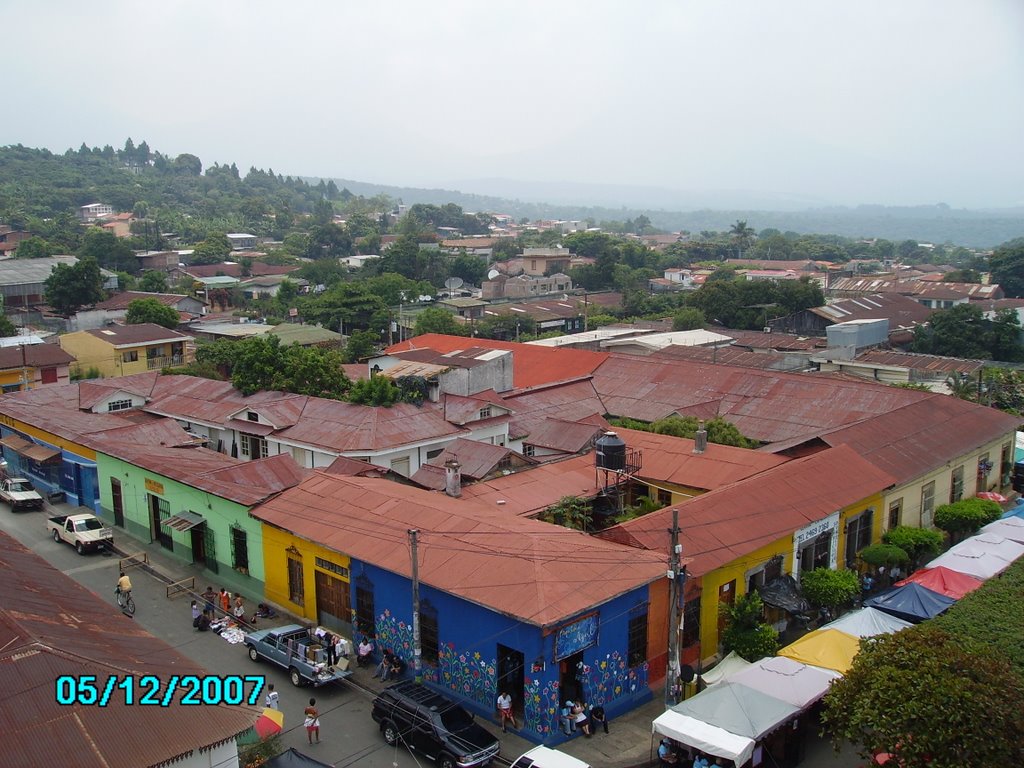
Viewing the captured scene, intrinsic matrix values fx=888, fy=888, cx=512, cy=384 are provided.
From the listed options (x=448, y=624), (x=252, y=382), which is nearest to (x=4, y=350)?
(x=252, y=382)

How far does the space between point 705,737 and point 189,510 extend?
15.1 m

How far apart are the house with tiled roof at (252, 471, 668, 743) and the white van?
1728mm

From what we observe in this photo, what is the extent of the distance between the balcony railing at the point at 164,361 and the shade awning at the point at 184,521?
2769 centimetres

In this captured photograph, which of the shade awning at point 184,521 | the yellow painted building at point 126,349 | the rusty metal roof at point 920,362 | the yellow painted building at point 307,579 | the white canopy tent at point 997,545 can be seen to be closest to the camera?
the yellow painted building at point 307,579

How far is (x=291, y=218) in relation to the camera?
159750 mm

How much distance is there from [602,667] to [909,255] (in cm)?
18556

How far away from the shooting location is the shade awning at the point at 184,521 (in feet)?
73.9

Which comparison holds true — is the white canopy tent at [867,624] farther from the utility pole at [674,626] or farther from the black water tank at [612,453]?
the black water tank at [612,453]

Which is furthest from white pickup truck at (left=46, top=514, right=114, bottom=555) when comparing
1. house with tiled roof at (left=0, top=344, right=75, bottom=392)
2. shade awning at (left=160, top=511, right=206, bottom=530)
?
house with tiled roof at (left=0, top=344, right=75, bottom=392)

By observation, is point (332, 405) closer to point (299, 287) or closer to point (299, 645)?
point (299, 645)

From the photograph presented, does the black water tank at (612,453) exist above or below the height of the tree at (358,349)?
above

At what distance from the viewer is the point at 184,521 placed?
22.8 meters

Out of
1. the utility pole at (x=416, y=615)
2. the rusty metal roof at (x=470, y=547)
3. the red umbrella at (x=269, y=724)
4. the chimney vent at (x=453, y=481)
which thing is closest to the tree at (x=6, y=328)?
the rusty metal roof at (x=470, y=547)
